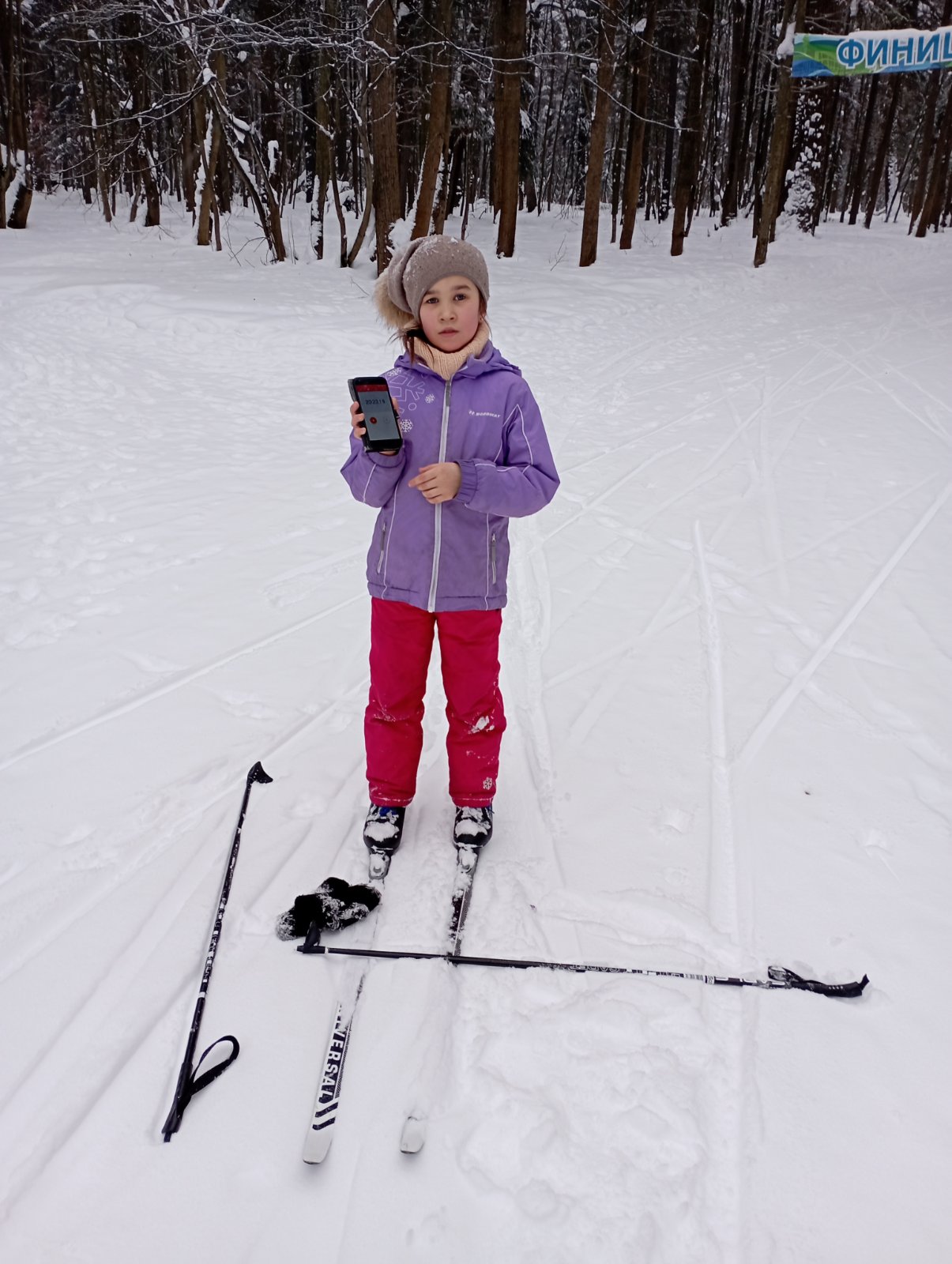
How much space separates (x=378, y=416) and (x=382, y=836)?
1.33m

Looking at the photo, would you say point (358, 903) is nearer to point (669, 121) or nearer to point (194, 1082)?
point (194, 1082)

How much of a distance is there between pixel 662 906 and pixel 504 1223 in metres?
1.00

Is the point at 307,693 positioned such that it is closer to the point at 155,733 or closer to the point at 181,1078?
the point at 155,733

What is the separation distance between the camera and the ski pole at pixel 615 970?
2037 millimetres

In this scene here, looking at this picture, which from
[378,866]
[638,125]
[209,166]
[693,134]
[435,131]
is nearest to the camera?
[378,866]

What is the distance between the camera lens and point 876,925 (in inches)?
89.7

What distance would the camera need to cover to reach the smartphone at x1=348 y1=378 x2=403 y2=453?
2.10 m

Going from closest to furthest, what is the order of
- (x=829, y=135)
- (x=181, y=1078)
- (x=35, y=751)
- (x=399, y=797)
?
(x=181, y=1078), (x=399, y=797), (x=35, y=751), (x=829, y=135)

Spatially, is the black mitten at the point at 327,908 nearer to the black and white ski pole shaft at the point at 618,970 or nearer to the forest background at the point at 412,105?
the black and white ski pole shaft at the point at 618,970

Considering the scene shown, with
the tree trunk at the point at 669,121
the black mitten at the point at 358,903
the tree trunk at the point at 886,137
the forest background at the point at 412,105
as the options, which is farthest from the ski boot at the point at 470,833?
the tree trunk at the point at 886,137

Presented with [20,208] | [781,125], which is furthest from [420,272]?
[20,208]

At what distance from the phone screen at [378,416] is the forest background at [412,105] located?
1027 centimetres

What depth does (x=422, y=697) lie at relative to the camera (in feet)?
8.31

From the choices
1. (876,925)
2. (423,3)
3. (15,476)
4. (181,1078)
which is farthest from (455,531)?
(423,3)
